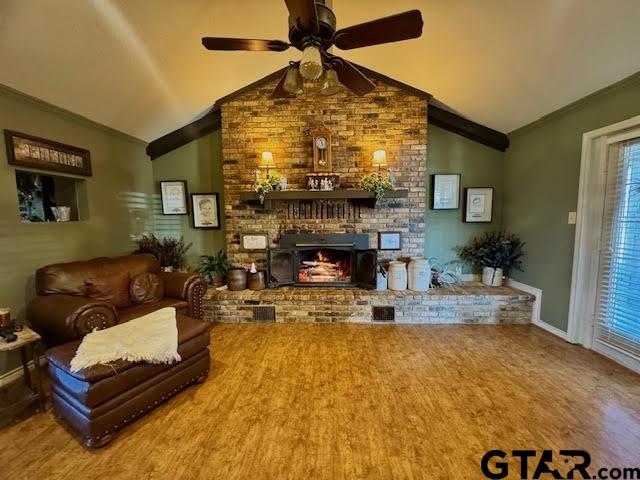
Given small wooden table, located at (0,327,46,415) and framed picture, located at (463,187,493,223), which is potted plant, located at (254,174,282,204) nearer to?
small wooden table, located at (0,327,46,415)

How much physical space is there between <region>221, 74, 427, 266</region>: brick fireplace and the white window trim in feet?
5.36

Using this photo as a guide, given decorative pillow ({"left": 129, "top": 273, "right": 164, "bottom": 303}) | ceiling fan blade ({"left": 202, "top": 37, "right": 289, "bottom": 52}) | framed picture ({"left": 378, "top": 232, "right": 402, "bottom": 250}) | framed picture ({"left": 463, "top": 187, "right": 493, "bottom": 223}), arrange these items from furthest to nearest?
framed picture ({"left": 463, "top": 187, "right": 493, "bottom": 223})
framed picture ({"left": 378, "top": 232, "right": 402, "bottom": 250})
decorative pillow ({"left": 129, "top": 273, "right": 164, "bottom": 303})
ceiling fan blade ({"left": 202, "top": 37, "right": 289, "bottom": 52})

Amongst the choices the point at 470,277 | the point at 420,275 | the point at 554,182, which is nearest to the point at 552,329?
the point at 470,277

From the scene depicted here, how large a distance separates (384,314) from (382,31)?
2874 mm

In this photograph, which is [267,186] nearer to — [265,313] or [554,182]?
[265,313]

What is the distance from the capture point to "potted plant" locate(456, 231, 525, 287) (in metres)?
3.60

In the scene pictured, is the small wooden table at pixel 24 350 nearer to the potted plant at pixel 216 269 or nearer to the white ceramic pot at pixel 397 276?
the potted plant at pixel 216 269

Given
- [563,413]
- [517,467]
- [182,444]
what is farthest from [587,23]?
[182,444]

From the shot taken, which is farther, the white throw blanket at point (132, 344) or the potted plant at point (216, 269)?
the potted plant at point (216, 269)

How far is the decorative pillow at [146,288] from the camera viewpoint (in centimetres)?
277

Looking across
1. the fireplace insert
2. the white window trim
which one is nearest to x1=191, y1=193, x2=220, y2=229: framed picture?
the fireplace insert

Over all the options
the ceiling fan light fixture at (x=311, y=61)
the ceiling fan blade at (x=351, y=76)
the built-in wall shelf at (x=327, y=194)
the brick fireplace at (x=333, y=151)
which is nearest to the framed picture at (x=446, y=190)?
the brick fireplace at (x=333, y=151)

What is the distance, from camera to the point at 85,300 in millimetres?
2170

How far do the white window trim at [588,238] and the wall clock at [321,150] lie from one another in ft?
8.87
